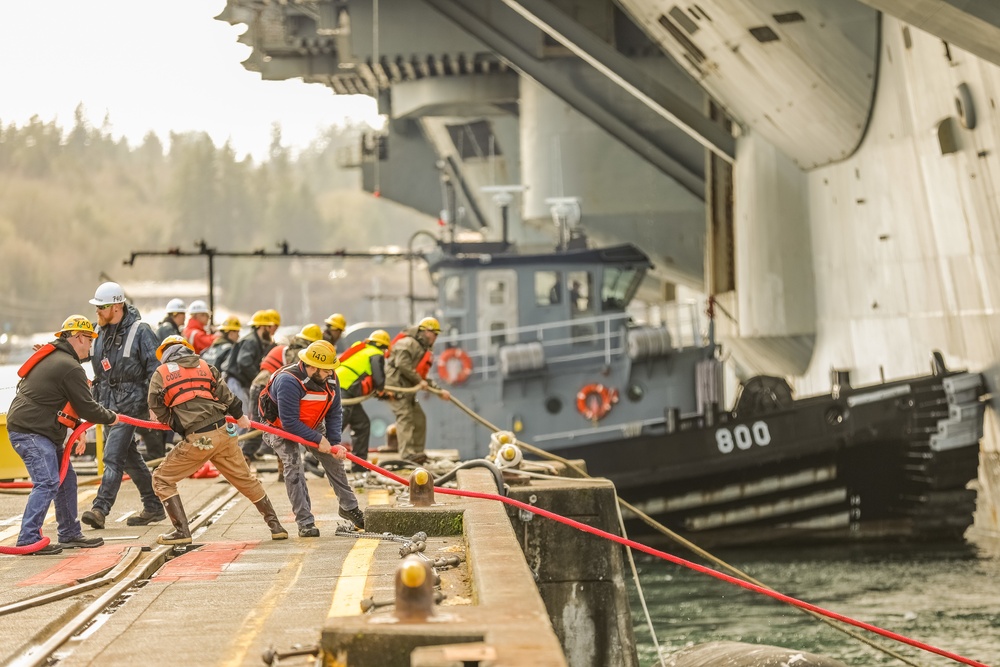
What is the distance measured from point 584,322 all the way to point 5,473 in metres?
12.7

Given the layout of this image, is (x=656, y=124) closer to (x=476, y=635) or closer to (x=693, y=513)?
(x=693, y=513)

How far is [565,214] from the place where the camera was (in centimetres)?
2530

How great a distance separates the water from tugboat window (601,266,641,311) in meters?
6.09

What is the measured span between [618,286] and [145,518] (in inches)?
561

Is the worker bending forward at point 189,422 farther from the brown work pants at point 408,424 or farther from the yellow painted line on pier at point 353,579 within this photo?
the brown work pants at point 408,424

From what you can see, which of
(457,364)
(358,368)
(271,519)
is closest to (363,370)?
(358,368)

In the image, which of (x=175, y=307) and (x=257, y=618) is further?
(x=175, y=307)

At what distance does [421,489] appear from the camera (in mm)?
9211

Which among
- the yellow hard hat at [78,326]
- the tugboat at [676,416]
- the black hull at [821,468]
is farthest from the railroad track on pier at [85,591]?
the tugboat at [676,416]

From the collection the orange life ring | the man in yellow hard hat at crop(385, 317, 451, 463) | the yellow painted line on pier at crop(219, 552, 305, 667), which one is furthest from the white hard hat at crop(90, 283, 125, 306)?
the orange life ring

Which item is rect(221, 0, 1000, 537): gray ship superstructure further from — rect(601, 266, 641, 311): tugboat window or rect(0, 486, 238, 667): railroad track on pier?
rect(0, 486, 238, 667): railroad track on pier

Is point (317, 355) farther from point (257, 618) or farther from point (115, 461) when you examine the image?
point (257, 618)

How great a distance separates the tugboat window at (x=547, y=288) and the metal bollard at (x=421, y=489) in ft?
46.1

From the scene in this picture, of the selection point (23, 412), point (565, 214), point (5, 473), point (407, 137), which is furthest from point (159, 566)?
point (407, 137)
